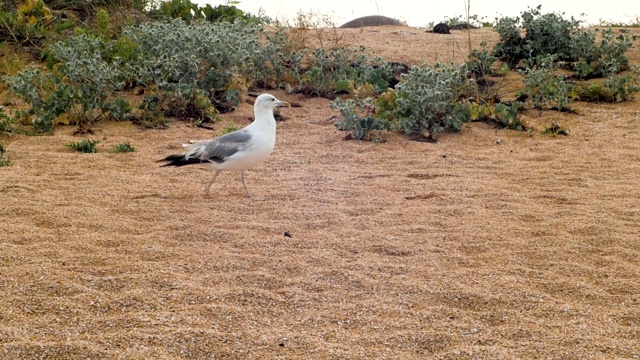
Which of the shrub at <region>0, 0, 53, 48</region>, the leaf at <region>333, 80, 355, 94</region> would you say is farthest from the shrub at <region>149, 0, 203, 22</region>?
the leaf at <region>333, 80, 355, 94</region>

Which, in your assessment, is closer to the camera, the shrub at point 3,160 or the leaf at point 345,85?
the shrub at point 3,160

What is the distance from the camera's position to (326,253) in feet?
15.5

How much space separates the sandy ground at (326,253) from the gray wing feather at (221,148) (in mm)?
305

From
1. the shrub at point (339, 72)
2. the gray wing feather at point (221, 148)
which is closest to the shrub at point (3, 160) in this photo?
the gray wing feather at point (221, 148)

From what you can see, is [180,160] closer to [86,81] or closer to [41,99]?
[86,81]

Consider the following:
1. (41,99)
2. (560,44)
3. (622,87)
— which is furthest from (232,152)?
(560,44)

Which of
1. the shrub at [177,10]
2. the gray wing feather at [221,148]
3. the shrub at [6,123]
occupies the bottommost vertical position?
the gray wing feather at [221,148]

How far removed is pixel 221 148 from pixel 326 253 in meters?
1.61

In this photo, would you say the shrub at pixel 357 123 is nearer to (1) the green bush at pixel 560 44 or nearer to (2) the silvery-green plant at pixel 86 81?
(2) the silvery-green plant at pixel 86 81

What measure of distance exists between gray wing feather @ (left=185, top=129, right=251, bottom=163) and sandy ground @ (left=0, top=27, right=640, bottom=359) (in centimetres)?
30

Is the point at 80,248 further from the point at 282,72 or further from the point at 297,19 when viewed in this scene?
the point at 297,19

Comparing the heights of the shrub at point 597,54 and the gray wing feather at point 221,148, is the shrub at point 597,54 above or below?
above

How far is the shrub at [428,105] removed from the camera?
8008mm

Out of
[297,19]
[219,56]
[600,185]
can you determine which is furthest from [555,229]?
[297,19]
